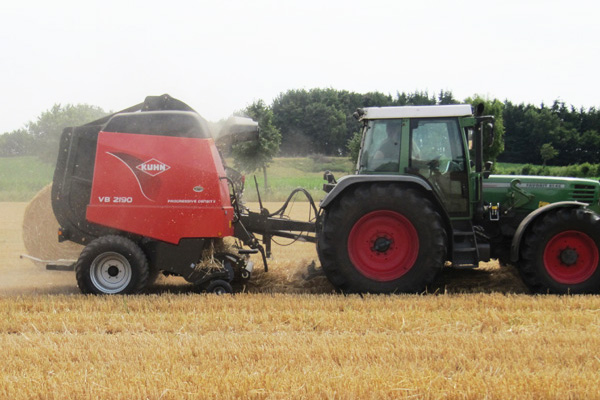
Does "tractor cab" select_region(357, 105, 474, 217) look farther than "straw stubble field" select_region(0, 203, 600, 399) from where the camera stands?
Yes

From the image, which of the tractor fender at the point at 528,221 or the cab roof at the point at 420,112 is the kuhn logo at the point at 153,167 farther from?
the tractor fender at the point at 528,221

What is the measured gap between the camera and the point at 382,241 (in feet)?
20.9

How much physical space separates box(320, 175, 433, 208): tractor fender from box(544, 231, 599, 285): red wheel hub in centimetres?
151

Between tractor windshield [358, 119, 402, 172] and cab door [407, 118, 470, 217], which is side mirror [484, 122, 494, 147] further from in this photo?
tractor windshield [358, 119, 402, 172]

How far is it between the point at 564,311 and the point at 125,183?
4634 millimetres

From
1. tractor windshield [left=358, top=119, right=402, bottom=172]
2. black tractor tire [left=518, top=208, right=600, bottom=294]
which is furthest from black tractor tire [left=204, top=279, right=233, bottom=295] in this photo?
black tractor tire [left=518, top=208, right=600, bottom=294]

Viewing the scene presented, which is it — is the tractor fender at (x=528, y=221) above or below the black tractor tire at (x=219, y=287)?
above

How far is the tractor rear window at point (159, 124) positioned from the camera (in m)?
6.59

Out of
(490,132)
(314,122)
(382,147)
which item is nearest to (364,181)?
(382,147)

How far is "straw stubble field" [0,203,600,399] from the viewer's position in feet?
11.5

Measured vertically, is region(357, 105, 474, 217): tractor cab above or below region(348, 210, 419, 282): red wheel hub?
above

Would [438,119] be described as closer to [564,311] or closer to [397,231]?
[397,231]

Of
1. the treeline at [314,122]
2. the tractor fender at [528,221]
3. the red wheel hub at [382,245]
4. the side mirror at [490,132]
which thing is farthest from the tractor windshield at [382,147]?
the treeline at [314,122]

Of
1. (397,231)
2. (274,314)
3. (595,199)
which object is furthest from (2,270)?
(595,199)
